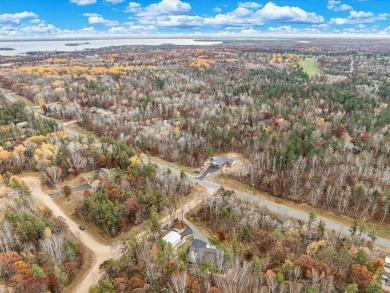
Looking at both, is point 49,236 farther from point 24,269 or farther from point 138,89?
point 138,89

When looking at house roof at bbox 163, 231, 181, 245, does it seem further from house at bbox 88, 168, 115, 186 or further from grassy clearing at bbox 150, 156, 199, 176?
grassy clearing at bbox 150, 156, 199, 176

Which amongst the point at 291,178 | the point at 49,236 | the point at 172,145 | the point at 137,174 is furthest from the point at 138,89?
the point at 49,236

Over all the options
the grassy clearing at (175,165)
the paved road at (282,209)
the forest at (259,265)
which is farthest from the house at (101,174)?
the forest at (259,265)

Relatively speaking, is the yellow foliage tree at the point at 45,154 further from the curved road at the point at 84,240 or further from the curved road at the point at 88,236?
the curved road at the point at 84,240

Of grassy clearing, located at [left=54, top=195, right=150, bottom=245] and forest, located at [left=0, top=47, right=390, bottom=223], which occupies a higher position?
forest, located at [left=0, top=47, right=390, bottom=223]

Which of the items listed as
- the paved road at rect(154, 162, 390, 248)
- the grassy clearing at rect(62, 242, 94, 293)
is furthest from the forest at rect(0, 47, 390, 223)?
the grassy clearing at rect(62, 242, 94, 293)

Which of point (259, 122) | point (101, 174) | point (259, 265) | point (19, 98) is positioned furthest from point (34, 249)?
point (19, 98)
